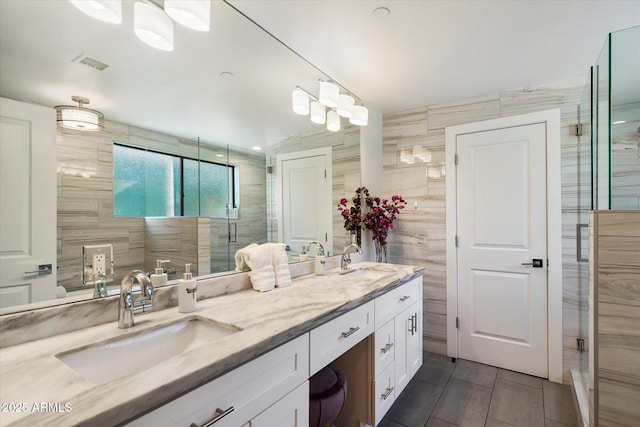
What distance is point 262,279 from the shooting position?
1.63m

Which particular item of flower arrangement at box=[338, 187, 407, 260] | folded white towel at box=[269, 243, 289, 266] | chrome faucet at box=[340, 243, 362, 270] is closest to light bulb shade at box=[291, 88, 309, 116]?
flower arrangement at box=[338, 187, 407, 260]

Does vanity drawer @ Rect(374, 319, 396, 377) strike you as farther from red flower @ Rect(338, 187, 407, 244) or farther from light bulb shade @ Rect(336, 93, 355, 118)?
light bulb shade @ Rect(336, 93, 355, 118)

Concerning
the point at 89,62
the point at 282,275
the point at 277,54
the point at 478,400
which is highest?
the point at 277,54

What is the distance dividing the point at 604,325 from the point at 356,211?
5.43 feet

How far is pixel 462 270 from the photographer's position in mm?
2668

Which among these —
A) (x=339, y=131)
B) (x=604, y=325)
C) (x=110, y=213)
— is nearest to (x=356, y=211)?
(x=339, y=131)

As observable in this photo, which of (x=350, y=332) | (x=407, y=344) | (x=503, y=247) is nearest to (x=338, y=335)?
(x=350, y=332)

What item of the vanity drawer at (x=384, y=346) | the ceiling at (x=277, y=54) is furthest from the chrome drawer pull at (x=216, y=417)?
the ceiling at (x=277, y=54)

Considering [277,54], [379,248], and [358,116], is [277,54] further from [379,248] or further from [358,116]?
[379,248]

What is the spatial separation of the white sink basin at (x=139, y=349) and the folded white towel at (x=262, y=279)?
45 cm

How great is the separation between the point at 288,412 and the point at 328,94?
1.91 metres

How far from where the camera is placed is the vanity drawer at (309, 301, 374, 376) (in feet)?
3.92

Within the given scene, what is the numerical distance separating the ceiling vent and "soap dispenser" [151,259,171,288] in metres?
0.81

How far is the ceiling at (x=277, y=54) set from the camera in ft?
3.44
